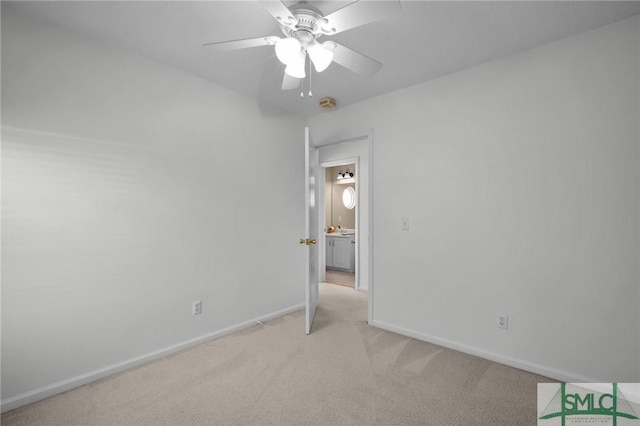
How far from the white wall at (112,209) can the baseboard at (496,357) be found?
4.84 ft

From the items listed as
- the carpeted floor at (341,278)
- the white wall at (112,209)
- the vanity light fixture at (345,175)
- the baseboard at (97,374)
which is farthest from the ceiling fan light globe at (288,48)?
the vanity light fixture at (345,175)

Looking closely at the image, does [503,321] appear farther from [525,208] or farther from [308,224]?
[308,224]

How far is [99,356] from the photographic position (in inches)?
87.9

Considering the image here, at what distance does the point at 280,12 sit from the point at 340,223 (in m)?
5.69

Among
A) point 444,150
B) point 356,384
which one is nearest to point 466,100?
point 444,150

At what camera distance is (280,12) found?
149 centimetres

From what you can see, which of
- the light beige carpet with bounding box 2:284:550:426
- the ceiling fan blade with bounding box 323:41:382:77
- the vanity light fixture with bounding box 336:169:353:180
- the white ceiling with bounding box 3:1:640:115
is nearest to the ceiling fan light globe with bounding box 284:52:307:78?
the ceiling fan blade with bounding box 323:41:382:77

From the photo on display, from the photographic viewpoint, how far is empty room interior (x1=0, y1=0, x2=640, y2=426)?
190 cm

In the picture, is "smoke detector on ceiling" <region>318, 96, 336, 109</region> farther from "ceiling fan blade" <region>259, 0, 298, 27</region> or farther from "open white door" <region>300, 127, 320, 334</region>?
"ceiling fan blade" <region>259, 0, 298, 27</region>

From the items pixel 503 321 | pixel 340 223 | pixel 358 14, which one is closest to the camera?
pixel 358 14

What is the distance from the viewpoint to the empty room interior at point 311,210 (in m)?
1.90

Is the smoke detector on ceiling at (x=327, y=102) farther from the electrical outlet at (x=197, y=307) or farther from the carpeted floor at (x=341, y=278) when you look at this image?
the carpeted floor at (x=341, y=278)

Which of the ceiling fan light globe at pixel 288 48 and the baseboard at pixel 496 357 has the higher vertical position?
the ceiling fan light globe at pixel 288 48

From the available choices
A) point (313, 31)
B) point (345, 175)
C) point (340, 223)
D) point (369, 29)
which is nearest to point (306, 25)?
point (313, 31)
